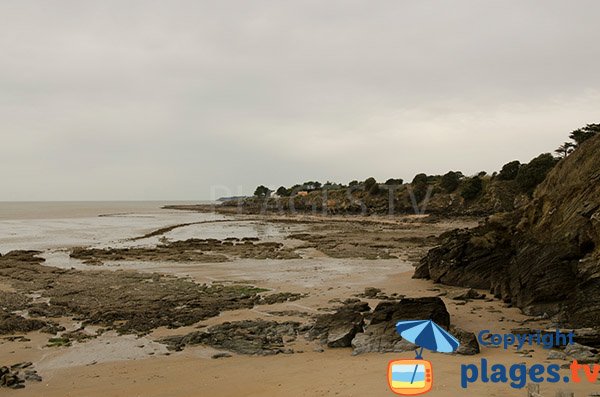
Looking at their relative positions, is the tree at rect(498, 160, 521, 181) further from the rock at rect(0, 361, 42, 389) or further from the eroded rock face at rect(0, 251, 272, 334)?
the rock at rect(0, 361, 42, 389)

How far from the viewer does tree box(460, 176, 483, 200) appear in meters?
74.4

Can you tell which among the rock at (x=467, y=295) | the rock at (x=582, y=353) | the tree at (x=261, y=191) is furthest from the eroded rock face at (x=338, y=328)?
the tree at (x=261, y=191)

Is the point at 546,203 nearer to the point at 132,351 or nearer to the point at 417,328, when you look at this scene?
the point at 417,328

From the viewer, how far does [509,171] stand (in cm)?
7231

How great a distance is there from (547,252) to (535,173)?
159 ft

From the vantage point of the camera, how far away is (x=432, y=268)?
874 inches

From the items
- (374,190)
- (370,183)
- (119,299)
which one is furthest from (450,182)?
(119,299)

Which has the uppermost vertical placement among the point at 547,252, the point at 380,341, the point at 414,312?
the point at 547,252

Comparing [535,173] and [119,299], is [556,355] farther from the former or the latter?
[535,173]


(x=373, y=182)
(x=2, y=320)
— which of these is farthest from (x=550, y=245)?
(x=373, y=182)

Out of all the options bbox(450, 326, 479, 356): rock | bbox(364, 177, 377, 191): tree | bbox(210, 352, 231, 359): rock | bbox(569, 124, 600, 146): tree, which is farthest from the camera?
bbox(364, 177, 377, 191): tree

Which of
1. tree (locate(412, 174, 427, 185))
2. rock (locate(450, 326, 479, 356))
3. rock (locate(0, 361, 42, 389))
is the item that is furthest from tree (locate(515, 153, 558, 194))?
rock (locate(0, 361, 42, 389))

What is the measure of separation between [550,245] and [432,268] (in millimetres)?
7512

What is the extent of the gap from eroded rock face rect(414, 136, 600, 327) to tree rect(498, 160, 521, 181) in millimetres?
55463
